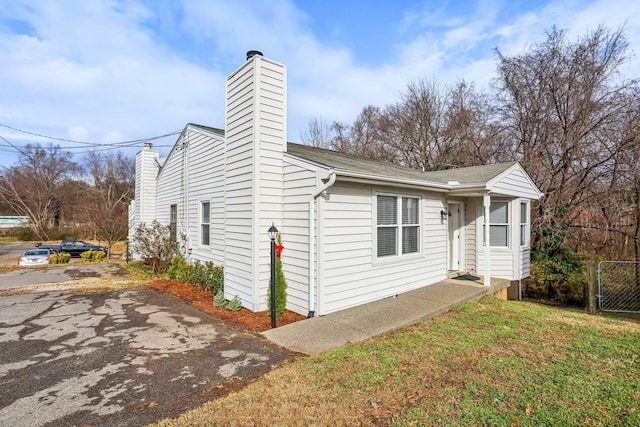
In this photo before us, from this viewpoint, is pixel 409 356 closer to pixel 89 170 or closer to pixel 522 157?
pixel 522 157

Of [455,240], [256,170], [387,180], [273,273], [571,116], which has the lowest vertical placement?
[273,273]

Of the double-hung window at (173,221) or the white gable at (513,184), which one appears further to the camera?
the double-hung window at (173,221)

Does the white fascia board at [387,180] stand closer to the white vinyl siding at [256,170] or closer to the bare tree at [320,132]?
the white vinyl siding at [256,170]

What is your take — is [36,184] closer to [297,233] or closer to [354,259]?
[297,233]

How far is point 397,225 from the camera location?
22.2 feet

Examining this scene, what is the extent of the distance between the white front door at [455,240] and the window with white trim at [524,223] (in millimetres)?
1954

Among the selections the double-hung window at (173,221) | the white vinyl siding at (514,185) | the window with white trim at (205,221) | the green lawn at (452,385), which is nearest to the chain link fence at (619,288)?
the white vinyl siding at (514,185)

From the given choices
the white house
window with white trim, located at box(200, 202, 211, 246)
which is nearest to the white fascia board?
the white house

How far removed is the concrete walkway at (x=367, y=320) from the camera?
4355 millimetres

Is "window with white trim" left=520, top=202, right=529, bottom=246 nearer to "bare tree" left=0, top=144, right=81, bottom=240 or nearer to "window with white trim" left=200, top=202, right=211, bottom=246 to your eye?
"window with white trim" left=200, top=202, right=211, bottom=246

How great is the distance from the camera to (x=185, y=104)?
15945mm

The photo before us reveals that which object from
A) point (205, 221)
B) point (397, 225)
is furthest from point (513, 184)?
point (205, 221)

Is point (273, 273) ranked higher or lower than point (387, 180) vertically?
lower

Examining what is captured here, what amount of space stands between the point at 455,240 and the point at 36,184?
149 ft
